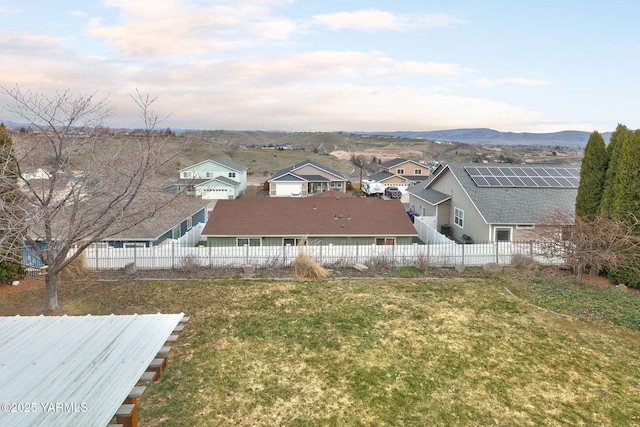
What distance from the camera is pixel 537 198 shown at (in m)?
23.7

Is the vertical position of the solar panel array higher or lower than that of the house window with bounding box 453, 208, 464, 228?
higher

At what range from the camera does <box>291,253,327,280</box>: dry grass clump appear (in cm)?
1661

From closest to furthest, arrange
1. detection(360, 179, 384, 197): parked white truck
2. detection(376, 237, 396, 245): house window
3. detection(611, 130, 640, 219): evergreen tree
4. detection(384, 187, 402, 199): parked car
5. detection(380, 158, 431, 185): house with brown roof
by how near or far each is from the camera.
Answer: detection(611, 130, 640, 219): evergreen tree
detection(376, 237, 396, 245): house window
detection(384, 187, 402, 199): parked car
detection(360, 179, 384, 197): parked white truck
detection(380, 158, 431, 185): house with brown roof

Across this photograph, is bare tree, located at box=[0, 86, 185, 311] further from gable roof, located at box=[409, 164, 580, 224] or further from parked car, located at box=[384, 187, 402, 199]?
parked car, located at box=[384, 187, 402, 199]

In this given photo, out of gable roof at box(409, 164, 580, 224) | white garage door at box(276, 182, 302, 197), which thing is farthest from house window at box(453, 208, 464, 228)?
white garage door at box(276, 182, 302, 197)

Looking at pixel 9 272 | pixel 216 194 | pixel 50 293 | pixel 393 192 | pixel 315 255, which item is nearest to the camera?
pixel 50 293

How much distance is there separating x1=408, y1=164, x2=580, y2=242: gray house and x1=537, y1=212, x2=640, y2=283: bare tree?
288 cm

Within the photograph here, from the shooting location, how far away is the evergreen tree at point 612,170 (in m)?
16.8

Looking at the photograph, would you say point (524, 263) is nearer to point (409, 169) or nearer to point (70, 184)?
point (70, 184)

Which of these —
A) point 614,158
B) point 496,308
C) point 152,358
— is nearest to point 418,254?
point 496,308

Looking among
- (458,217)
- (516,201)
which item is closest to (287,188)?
(458,217)

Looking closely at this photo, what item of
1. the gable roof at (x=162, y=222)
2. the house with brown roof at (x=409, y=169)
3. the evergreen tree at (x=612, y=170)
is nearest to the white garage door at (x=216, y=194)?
the gable roof at (x=162, y=222)

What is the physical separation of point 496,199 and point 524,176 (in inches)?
179

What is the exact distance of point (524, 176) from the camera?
26359 millimetres
